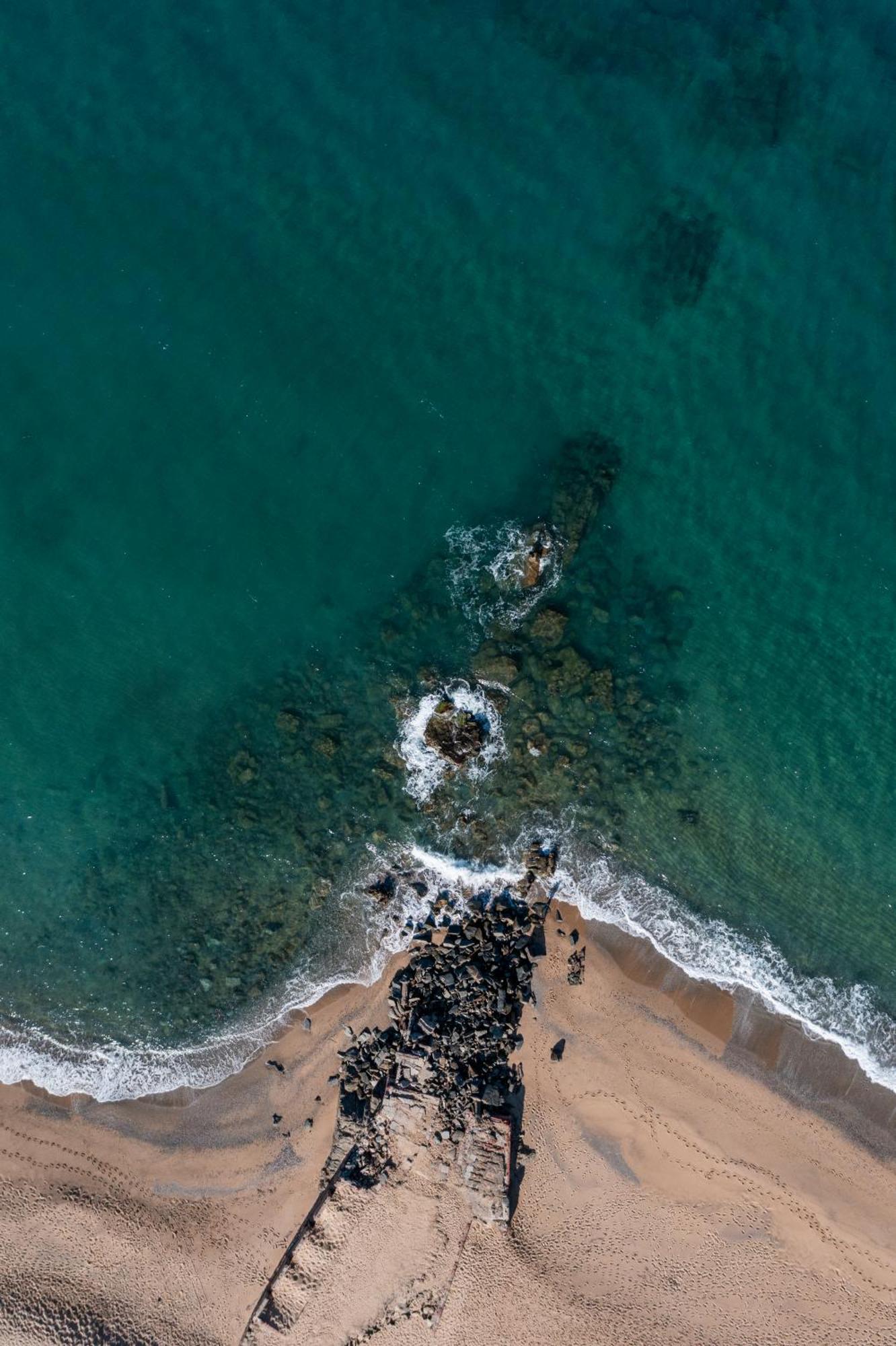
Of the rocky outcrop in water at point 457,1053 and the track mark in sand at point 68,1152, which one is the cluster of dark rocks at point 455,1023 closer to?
the rocky outcrop in water at point 457,1053

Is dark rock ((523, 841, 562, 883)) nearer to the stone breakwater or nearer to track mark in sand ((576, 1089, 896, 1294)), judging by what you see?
the stone breakwater

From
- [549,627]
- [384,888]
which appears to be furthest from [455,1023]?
[549,627]

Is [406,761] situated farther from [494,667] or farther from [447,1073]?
[447,1073]

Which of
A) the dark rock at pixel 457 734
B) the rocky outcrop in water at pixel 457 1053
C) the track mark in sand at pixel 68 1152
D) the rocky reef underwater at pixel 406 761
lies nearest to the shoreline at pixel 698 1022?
the rocky reef underwater at pixel 406 761

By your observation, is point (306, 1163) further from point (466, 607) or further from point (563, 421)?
point (563, 421)

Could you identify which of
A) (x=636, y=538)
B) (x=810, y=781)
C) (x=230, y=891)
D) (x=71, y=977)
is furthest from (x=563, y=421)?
(x=71, y=977)
